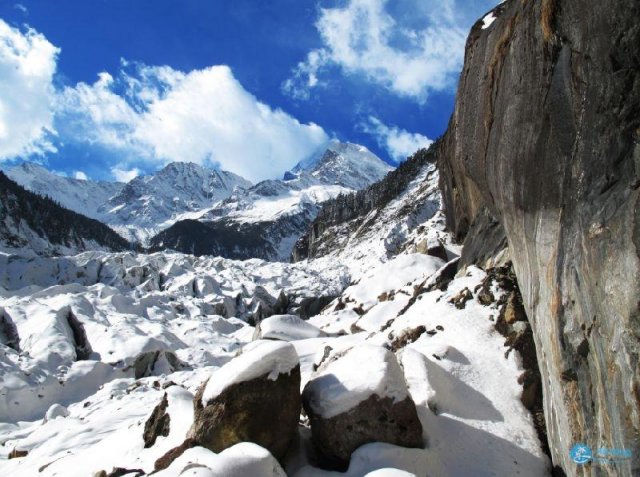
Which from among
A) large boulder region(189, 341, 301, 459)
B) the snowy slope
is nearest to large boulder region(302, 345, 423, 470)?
the snowy slope

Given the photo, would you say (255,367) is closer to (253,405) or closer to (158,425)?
(253,405)

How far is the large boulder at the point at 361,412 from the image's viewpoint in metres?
9.94

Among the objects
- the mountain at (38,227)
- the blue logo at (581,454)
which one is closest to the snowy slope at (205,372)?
the blue logo at (581,454)

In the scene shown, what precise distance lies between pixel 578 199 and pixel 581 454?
418 centimetres

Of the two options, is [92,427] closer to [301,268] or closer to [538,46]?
[538,46]

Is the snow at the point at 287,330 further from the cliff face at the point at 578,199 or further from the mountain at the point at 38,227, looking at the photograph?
the mountain at the point at 38,227

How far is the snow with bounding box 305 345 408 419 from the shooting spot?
33.8 feet

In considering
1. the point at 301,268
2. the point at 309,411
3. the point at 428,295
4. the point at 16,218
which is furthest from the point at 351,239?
the point at 309,411

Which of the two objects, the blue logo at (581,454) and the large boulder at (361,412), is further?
the large boulder at (361,412)

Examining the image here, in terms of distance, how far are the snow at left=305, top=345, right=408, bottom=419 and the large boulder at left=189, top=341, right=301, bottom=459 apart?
667 mm

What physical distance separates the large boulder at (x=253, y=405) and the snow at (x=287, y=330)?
15030mm

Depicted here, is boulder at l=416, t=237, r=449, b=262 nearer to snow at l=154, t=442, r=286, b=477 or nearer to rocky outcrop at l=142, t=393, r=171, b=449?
rocky outcrop at l=142, t=393, r=171, b=449

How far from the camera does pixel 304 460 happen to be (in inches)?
419

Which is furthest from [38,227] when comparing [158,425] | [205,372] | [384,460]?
[384,460]
